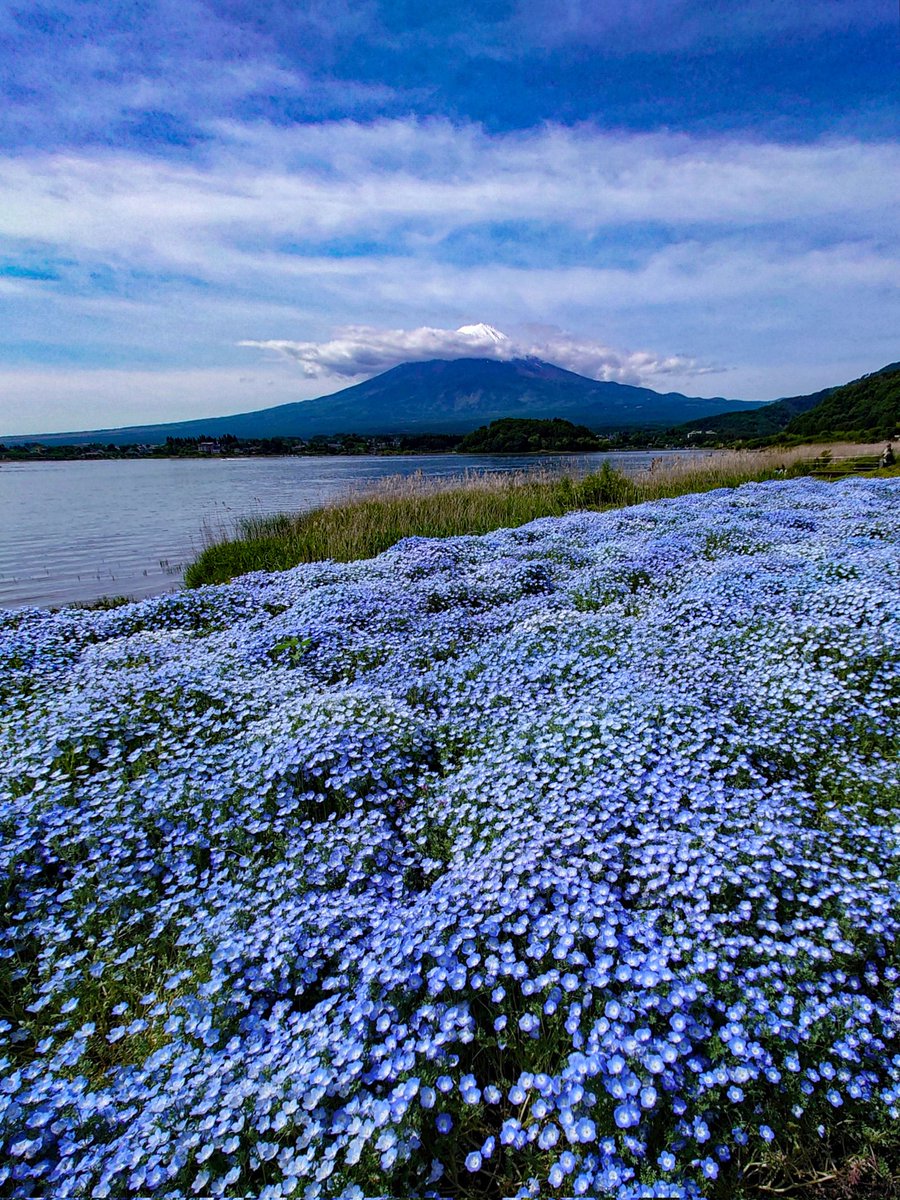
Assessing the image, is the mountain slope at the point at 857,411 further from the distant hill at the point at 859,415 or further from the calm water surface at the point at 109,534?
the calm water surface at the point at 109,534

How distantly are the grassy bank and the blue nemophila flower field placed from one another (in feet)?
25.4

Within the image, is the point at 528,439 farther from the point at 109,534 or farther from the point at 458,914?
the point at 458,914

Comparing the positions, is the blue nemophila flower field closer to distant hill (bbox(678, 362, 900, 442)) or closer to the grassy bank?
the grassy bank

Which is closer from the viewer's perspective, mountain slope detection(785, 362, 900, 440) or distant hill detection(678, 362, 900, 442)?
distant hill detection(678, 362, 900, 442)

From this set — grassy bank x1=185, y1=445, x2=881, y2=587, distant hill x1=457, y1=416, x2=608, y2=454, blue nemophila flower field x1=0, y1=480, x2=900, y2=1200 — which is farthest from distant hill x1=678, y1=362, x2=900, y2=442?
blue nemophila flower field x1=0, y1=480, x2=900, y2=1200

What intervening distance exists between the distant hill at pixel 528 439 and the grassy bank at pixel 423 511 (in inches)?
1800

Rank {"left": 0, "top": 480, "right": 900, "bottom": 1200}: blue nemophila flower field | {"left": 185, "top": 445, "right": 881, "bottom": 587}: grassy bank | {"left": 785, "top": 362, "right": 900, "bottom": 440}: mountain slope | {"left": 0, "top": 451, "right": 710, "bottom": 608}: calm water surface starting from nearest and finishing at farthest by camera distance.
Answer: {"left": 0, "top": 480, "right": 900, "bottom": 1200}: blue nemophila flower field, {"left": 185, "top": 445, "right": 881, "bottom": 587}: grassy bank, {"left": 0, "top": 451, "right": 710, "bottom": 608}: calm water surface, {"left": 785, "top": 362, "right": 900, "bottom": 440}: mountain slope

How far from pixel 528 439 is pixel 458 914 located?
73.9m

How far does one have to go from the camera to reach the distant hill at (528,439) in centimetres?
7056

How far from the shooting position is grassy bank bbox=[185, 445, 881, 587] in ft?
47.2

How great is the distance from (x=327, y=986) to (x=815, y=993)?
2.18m

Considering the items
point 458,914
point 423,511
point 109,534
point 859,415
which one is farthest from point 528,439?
point 458,914

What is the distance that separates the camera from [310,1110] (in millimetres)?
2273

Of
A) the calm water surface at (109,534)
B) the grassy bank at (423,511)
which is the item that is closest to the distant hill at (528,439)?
the calm water surface at (109,534)
